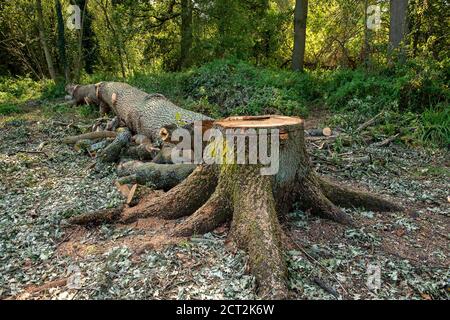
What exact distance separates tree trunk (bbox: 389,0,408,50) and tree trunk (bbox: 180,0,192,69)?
6.05 meters

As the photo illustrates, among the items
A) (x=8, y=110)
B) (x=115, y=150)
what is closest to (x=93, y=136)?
(x=115, y=150)

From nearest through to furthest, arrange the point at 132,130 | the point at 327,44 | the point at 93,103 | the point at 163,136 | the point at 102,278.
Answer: the point at 102,278 < the point at 163,136 < the point at 132,130 < the point at 93,103 < the point at 327,44

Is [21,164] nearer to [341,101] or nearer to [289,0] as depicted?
[341,101]

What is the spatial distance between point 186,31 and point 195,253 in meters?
10.5

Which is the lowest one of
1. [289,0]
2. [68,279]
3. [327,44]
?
[68,279]

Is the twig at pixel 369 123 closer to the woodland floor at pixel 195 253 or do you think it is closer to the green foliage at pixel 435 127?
the green foliage at pixel 435 127

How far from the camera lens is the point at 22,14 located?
12906mm

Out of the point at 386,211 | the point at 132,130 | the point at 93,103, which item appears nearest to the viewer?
the point at 386,211

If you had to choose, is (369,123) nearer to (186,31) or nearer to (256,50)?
(186,31)

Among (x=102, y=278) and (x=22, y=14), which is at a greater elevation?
(x=22, y=14)

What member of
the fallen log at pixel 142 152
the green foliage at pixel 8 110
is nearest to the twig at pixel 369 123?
the fallen log at pixel 142 152

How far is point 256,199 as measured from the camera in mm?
2928

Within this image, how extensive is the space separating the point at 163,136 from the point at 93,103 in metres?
4.58

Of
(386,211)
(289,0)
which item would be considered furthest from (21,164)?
(289,0)
